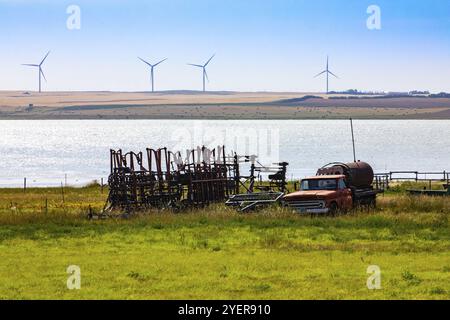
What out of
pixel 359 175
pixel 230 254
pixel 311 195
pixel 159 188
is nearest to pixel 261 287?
pixel 230 254

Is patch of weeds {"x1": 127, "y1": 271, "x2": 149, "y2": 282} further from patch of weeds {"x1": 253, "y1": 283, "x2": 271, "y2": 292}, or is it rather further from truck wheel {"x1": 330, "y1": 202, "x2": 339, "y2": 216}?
truck wheel {"x1": 330, "y1": 202, "x2": 339, "y2": 216}

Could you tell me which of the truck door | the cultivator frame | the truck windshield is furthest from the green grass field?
the cultivator frame

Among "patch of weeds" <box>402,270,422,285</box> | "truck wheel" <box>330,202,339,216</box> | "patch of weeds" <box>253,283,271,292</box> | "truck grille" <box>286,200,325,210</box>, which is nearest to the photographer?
"patch of weeds" <box>253,283,271,292</box>

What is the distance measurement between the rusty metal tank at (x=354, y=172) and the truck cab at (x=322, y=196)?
302cm

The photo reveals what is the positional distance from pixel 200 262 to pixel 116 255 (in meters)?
3.08

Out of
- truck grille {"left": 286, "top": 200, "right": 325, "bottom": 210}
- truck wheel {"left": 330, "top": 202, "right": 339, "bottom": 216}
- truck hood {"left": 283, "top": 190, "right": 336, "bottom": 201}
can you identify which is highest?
truck hood {"left": 283, "top": 190, "right": 336, "bottom": 201}

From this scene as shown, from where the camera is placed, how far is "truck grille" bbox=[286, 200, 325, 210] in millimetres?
36969

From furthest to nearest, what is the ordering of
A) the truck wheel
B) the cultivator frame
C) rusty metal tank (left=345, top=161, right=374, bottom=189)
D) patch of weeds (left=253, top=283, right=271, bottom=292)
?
the cultivator frame → rusty metal tank (left=345, top=161, right=374, bottom=189) → the truck wheel → patch of weeds (left=253, top=283, right=271, bottom=292)

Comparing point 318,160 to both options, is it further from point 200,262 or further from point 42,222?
point 200,262

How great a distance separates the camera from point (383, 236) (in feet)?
97.7

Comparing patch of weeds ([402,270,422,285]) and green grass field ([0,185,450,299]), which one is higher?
green grass field ([0,185,450,299])

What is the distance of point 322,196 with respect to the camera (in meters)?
37.0
